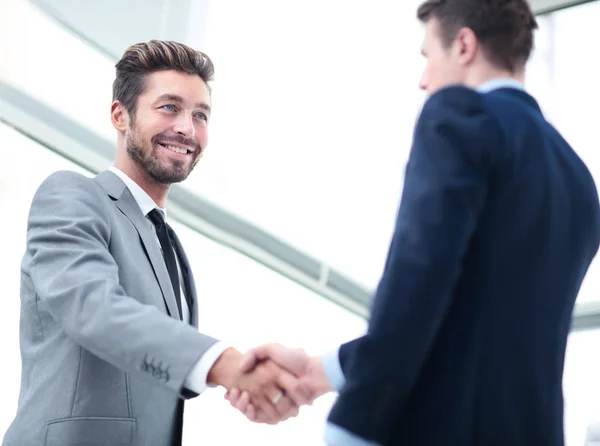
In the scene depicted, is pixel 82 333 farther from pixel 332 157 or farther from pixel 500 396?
pixel 332 157

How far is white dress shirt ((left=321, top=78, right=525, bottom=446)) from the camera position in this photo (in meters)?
1.28

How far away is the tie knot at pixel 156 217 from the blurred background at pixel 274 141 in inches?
61.1

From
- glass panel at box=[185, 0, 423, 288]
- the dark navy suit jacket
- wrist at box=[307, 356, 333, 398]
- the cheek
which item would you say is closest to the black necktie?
the cheek

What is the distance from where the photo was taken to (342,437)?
1.28 meters

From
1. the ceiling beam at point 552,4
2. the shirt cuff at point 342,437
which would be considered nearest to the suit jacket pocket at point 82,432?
the shirt cuff at point 342,437

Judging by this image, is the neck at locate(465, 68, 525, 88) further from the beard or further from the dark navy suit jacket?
the beard

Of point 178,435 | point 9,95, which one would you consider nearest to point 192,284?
point 178,435

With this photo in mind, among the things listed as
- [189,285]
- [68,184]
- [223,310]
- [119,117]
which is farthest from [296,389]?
[223,310]

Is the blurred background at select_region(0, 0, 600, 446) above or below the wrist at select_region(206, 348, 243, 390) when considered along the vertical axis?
above

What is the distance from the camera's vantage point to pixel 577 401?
4730 millimetres

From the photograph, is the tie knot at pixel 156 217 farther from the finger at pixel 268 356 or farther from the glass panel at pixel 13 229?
the glass panel at pixel 13 229

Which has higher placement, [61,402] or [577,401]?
[577,401]

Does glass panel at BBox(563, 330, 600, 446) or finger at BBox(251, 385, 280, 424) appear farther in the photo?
glass panel at BBox(563, 330, 600, 446)

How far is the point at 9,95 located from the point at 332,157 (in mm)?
1759
